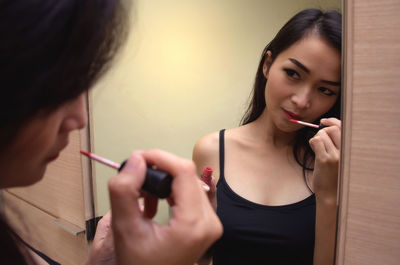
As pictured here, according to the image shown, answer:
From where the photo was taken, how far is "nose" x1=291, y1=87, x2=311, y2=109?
0.52m

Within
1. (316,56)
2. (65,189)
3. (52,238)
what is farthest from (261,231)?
(52,238)

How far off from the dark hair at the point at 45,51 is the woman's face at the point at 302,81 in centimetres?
36

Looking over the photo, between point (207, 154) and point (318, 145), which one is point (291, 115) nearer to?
point (318, 145)

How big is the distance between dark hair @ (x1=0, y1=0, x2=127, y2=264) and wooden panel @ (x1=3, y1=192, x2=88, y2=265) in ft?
2.22

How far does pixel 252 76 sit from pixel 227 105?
0.08 meters

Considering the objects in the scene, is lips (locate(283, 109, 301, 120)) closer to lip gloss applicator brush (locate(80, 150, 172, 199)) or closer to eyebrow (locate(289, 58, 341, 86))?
eyebrow (locate(289, 58, 341, 86))

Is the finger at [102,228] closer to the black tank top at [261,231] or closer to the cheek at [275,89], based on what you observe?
the black tank top at [261,231]

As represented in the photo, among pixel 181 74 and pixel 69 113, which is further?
pixel 181 74

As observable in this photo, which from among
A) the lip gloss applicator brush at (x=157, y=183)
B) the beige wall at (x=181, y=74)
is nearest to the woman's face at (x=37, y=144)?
the lip gloss applicator brush at (x=157, y=183)

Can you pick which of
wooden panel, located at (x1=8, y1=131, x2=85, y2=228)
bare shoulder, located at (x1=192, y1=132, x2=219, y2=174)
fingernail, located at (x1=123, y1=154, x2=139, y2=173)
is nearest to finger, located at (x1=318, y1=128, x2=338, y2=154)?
bare shoulder, located at (x1=192, y1=132, x2=219, y2=174)

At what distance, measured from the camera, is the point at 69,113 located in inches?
12.3

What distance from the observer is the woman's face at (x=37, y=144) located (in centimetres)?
28

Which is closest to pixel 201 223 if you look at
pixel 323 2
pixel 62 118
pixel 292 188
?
pixel 62 118

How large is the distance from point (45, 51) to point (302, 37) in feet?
1.50
